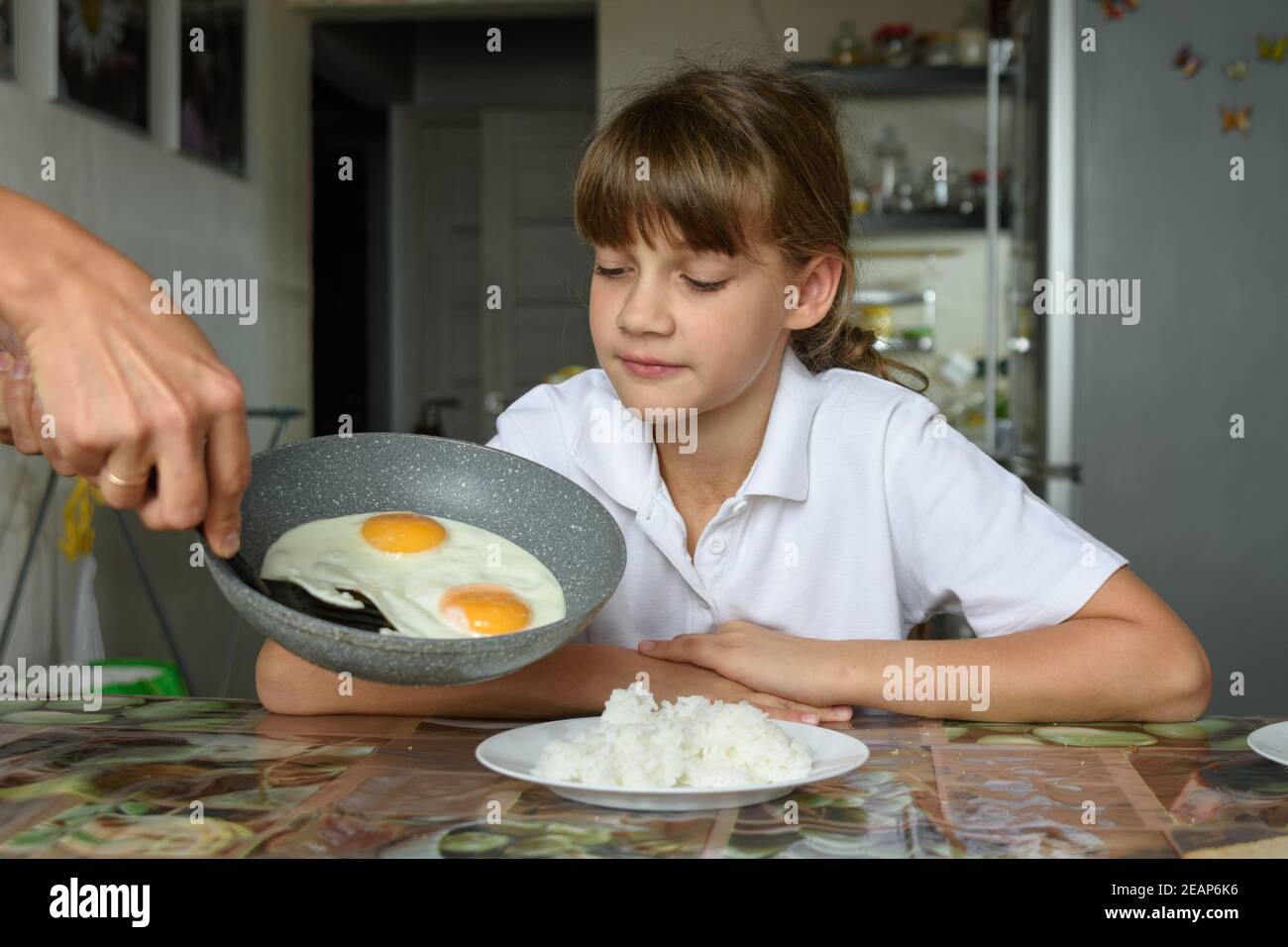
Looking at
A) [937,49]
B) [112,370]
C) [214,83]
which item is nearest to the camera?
[112,370]

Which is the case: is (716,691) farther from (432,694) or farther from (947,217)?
(947,217)

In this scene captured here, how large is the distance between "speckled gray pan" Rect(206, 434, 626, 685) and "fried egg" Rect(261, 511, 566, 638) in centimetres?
2

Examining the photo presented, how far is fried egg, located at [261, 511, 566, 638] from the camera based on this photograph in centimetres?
88

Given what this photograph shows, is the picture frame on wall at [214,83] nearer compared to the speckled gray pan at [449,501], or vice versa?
the speckled gray pan at [449,501]

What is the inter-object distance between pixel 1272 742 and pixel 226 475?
748mm

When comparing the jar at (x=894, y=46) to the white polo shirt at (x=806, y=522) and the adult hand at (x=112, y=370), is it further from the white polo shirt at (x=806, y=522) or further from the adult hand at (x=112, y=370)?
the adult hand at (x=112, y=370)

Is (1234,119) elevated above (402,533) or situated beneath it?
elevated above

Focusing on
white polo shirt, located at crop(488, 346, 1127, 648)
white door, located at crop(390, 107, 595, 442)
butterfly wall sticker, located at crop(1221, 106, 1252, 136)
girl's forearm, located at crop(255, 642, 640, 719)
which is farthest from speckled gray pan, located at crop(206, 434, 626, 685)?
white door, located at crop(390, 107, 595, 442)

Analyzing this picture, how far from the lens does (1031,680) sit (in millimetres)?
1091

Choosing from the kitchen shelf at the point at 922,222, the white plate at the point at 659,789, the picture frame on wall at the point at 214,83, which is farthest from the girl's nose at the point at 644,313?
the kitchen shelf at the point at 922,222

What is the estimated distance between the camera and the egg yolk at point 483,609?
0.88m

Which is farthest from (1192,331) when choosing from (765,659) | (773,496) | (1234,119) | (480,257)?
(480,257)
